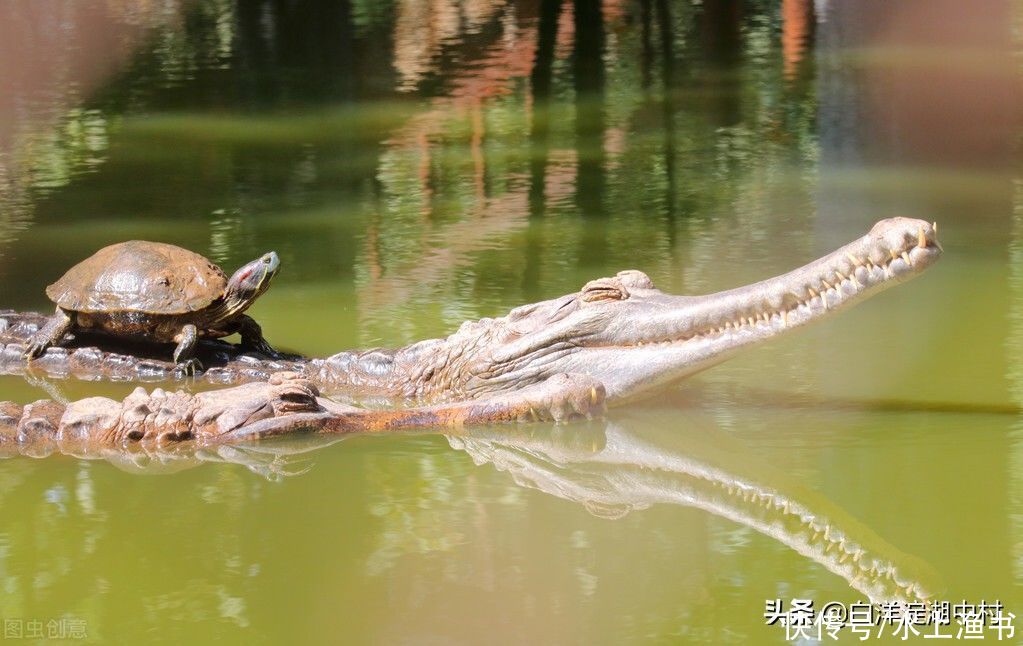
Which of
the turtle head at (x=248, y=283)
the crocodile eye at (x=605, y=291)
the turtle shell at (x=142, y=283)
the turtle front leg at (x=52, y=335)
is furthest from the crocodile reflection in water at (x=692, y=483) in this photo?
the turtle front leg at (x=52, y=335)

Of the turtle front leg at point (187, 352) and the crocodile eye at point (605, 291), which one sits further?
the turtle front leg at point (187, 352)

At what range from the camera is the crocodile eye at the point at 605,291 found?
637 cm

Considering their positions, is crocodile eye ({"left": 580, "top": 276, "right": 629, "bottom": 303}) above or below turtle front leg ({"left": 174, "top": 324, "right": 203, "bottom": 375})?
above

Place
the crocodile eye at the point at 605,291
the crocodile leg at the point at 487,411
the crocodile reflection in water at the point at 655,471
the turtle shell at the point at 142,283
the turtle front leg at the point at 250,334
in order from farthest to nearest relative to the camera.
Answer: the turtle front leg at the point at 250,334, the turtle shell at the point at 142,283, the crocodile eye at the point at 605,291, the crocodile leg at the point at 487,411, the crocodile reflection in water at the point at 655,471

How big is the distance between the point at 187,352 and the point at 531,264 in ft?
7.36

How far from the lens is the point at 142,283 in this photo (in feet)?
23.7

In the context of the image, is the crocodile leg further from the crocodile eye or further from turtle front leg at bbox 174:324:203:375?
turtle front leg at bbox 174:324:203:375

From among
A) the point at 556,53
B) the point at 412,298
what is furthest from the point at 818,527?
the point at 556,53

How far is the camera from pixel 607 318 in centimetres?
631

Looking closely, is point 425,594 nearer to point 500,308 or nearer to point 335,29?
point 500,308

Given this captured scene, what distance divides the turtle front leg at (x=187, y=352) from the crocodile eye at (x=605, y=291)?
2.00m

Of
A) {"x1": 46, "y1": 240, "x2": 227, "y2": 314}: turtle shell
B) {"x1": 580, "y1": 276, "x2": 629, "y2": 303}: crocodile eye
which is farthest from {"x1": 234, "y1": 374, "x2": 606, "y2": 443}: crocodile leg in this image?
{"x1": 46, "y1": 240, "x2": 227, "y2": 314}: turtle shell

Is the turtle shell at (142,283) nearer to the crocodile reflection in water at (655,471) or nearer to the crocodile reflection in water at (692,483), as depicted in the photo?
the crocodile reflection in water at (655,471)

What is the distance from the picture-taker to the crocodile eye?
20.9 ft
